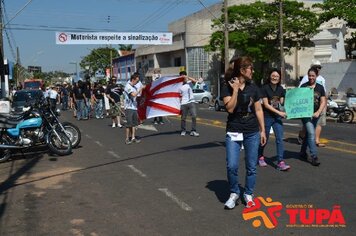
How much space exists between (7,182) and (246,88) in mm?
4695

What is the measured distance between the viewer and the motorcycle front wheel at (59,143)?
420 inches

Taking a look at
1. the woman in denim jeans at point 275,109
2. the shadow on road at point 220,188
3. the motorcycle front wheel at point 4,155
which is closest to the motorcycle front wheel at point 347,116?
the woman in denim jeans at point 275,109

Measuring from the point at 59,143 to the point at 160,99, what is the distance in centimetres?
280

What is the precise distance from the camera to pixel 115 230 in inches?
207

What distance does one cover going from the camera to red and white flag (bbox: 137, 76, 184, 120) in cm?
1206

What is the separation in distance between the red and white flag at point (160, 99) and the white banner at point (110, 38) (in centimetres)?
2764

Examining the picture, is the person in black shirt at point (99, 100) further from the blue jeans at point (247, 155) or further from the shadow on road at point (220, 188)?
the blue jeans at point (247, 155)

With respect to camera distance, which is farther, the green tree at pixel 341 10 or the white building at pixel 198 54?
the white building at pixel 198 54

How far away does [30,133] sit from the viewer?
10.5 m

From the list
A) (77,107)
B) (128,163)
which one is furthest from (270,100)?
(77,107)

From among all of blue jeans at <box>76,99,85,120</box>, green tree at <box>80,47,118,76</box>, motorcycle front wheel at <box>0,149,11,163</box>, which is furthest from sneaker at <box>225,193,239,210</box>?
green tree at <box>80,47,118,76</box>

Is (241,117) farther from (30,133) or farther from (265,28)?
(265,28)

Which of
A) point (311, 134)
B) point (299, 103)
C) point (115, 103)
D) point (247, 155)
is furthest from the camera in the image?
point (115, 103)

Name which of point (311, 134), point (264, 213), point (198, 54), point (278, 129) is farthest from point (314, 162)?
point (198, 54)
